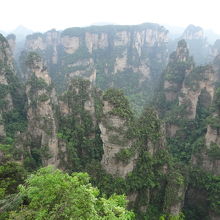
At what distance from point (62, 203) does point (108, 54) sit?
83.5m

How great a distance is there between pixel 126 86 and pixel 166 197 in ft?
172

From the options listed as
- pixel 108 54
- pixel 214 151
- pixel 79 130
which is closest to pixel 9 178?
pixel 79 130

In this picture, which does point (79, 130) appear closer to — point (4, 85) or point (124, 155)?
point (124, 155)

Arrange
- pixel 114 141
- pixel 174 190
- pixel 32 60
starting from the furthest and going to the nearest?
1. pixel 32 60
2. pixel 174 190
3. pixel 114 141

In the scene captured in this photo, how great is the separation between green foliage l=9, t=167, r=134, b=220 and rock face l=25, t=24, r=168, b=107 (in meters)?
57.8

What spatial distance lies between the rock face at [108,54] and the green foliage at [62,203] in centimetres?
5785

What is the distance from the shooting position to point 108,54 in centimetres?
8962

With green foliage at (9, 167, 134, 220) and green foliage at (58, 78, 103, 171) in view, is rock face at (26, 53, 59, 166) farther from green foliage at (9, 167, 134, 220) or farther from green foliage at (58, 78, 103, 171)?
green foliage at (9, 167, 134, 220)

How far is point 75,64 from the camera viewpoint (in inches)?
3103

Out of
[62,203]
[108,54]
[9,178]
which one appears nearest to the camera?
[62,203]

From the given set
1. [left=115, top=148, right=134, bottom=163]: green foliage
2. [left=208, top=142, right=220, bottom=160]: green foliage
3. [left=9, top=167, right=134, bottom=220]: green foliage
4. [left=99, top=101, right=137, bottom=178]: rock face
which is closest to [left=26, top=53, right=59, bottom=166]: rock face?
[left=99, top=101, right=137, bottom=178]: rock face

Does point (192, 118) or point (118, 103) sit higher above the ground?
point (118, 103)

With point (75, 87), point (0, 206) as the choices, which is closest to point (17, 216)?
point (0, 206)

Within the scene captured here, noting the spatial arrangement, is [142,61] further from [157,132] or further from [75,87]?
[157,132]
